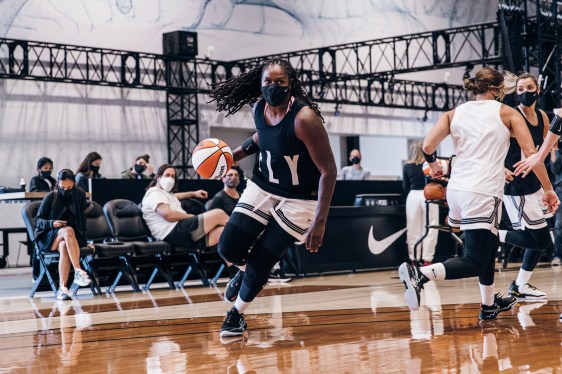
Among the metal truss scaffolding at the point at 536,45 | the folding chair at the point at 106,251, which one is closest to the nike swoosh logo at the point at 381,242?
the folding chair at the point at 106,251

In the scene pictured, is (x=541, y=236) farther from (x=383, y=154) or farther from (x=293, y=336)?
(x=383, y=154)

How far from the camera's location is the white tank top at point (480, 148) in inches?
222

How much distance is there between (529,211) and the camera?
6.82 metres

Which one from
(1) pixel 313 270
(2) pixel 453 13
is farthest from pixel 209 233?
(2) pixel 453 13

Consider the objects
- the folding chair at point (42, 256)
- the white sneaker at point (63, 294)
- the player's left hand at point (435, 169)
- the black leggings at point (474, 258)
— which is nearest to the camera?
the black leggings at point (474, 258)

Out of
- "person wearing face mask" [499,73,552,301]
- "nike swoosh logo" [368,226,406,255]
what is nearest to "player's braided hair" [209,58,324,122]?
"person wearing face mask" [499,73,552,301]

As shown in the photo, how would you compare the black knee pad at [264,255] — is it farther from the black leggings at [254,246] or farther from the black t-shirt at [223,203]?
the black t-shirt at [223,203]

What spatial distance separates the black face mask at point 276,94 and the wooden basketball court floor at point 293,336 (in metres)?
1.37

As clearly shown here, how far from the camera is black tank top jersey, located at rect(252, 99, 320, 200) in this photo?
17.0ft

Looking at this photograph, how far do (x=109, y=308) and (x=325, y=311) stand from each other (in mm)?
2091

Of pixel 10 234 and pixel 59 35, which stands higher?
pixel 59 35

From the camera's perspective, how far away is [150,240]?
10211 millimetres

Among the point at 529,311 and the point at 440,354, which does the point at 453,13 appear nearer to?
the point at 529,311

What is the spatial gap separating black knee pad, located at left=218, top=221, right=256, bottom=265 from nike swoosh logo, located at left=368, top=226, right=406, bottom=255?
689cm
